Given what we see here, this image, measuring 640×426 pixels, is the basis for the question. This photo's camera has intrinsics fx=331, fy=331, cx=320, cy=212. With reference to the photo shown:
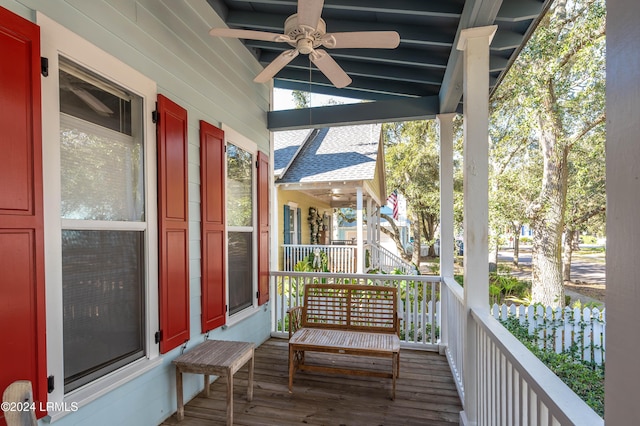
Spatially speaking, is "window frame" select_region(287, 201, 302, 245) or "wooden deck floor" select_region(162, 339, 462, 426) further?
"window frame" select_region(287, 201, 302, 245)

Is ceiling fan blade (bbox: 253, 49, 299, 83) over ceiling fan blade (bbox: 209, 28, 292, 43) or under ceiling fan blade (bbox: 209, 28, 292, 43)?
under

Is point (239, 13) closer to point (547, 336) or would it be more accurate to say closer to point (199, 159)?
point (199, 159)

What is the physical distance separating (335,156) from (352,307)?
15.9 feet

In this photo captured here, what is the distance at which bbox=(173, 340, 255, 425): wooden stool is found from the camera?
2420 millimetres

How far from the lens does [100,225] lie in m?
2.00

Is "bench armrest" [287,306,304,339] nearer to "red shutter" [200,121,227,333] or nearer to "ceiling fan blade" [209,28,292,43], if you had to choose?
"red shutter" [200,121,227,333]

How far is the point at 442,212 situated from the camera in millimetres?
4066

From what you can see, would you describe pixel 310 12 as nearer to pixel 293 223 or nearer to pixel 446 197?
pixel 446 197

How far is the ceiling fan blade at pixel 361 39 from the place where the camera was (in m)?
2.08

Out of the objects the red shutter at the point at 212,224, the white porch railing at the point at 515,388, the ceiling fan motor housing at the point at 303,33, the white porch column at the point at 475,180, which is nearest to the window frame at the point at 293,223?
the red shutter at the point at 212,224

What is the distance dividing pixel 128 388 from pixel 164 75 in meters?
2.27

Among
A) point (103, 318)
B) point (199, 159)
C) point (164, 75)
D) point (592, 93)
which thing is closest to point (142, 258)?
point (103, 318)

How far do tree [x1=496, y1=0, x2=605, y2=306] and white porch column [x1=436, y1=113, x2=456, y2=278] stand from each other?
3823mm

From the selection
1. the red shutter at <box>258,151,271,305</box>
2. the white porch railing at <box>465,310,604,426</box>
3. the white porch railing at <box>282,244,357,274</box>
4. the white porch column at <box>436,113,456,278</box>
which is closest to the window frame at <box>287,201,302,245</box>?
the white porch railing at <box>282,244,357,274</box>
